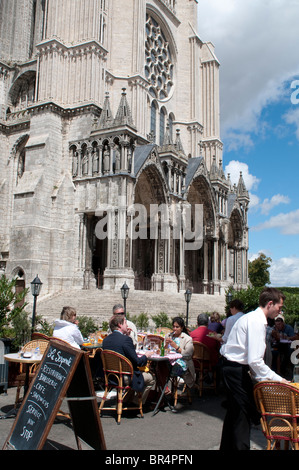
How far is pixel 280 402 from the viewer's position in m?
3.67

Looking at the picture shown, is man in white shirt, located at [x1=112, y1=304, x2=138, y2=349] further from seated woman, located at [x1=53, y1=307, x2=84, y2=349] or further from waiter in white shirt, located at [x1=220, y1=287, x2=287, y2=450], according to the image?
waiter in white shirt, located at [x1=220, y1=287, x2=287, y2=450]

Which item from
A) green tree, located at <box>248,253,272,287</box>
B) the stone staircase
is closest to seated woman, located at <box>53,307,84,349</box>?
the stone staircase

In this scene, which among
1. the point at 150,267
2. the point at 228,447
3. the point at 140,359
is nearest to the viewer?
the point at 228,447

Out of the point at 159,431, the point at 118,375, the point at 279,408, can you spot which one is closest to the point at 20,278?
the point at 118,375

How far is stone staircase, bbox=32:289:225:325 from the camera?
17.6 m

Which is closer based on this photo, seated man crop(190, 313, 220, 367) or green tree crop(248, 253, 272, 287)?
seated man crop(190, 313, 220, 367)

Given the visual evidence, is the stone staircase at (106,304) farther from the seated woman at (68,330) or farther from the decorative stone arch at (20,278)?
the seated woman at (68,330)

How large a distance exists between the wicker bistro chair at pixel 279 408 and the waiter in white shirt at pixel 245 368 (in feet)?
0.24

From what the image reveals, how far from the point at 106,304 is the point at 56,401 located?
14334 millimetres

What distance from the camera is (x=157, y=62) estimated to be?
30875mm

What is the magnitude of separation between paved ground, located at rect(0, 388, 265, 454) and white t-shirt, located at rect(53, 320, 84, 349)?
106cm

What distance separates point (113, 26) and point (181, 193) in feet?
41.1
